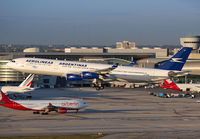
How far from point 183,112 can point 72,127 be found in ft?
107

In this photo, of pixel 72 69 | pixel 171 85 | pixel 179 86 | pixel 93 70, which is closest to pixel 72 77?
pixel 72 69

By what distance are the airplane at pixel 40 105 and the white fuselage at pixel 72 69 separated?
38.0 ft

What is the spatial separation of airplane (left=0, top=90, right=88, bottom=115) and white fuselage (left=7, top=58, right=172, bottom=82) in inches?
456

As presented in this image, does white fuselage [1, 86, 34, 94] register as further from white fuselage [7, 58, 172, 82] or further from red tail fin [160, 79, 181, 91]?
red tail fin [160, 79, 181, 91]

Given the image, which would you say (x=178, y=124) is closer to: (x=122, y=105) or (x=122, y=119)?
(x=122, y=119)

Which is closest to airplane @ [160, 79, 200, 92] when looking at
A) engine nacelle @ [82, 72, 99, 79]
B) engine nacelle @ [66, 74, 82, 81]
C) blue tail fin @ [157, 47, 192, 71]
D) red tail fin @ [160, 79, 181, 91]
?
red tail fin @ [160, 79, 181, 91]

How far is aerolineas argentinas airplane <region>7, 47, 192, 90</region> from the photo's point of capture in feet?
304

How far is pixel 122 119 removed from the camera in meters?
76.1

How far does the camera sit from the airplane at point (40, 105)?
81.3m

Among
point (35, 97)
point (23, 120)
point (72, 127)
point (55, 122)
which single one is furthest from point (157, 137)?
point (35, 97)

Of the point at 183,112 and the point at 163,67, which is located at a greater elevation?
the point at 163,67

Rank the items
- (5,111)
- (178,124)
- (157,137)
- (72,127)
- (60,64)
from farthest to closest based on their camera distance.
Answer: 1. (60,64)
2. (5,111)
3. (178,124)
4. (72,127)
5. (157,137)

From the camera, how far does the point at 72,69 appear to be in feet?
308

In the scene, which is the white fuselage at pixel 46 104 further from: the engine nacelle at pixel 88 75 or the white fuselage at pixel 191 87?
the white fuselage at pixel 191 87
